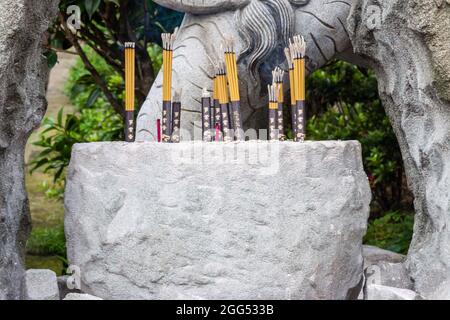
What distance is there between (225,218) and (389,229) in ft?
6.85

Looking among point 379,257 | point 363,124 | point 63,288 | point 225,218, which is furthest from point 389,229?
point 225,218

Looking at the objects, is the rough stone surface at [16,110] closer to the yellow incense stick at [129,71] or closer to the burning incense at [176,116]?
the yellow incense stick at [129,71]

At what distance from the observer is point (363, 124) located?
14.8 feet

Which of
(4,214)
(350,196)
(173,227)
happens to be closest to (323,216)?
(350,196)

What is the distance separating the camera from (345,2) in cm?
273

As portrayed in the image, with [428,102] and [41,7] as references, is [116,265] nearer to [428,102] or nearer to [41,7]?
[41,7]

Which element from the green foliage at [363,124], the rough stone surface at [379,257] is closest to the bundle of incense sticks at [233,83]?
the rough stone surface at [379,257]

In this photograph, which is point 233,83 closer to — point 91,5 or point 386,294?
point 386,294

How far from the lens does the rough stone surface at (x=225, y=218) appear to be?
214 centimetres

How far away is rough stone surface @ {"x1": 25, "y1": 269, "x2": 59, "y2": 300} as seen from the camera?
2.29 meters

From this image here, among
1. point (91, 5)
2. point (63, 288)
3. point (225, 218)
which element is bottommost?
point (63, 288)

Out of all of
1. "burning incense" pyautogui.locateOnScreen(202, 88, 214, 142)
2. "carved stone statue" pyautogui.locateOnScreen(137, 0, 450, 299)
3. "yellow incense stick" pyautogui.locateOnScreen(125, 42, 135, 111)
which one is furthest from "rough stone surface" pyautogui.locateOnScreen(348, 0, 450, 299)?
"yellow incense stick" pyautogui.locateOnScreen(125, 42, 135, 111)

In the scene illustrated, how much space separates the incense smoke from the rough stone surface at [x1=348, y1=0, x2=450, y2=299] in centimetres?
22

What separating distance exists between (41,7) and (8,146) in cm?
39
